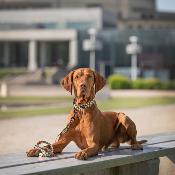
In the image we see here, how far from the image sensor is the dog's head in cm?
482

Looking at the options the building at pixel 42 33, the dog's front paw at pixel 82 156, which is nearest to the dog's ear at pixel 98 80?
the dog's front paw at pixel 82 156

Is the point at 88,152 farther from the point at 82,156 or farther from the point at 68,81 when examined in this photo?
the point at 68,81

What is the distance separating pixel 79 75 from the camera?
487 cm

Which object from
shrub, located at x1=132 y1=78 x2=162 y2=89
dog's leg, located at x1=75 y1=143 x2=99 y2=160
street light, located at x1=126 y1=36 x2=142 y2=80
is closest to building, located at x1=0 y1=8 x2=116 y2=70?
street light, located at x1=126 y1=36 x2=142 y2=80

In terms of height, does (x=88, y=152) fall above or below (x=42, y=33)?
below

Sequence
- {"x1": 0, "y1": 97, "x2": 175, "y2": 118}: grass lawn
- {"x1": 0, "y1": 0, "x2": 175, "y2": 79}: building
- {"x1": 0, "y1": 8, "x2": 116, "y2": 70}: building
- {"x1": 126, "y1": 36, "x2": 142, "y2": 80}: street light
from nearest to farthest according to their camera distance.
Result: 1. {"x1": 0, "y1": 97, "x2": 175, "y2": 118}: grass lawn
2. {"x1": 126, "y1": 36, "x2": 142, "y2": 80}: street light
3. {"x1": 0, "y1": 0, "x2": 175, "y2": 79}: building
4. {"x1": 0, "y1": 8, "x2": 116, "y2": 70}: building

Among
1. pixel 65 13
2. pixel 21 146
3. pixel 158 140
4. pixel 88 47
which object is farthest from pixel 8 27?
pixel 158 140

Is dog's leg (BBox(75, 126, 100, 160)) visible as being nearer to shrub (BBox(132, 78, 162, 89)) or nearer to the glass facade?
shrub (BBox(132, 78, 162, 89))

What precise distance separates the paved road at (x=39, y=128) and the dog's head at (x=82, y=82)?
207 inches

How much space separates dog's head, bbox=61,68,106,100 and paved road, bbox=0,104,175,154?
17.3 ft

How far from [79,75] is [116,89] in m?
32.8

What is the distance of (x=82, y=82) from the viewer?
4.80 m

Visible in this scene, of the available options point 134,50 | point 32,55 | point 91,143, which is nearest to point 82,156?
point 91,143

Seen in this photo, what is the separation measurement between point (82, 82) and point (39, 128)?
9.73 meters
